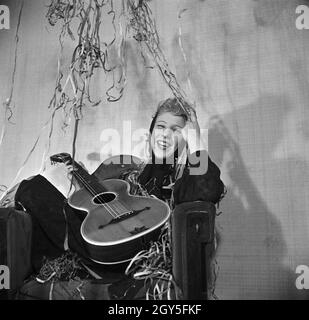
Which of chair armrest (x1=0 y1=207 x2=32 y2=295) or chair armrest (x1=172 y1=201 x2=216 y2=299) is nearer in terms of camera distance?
chair armrest (x1=172 y1=201 x2=216 y2=299)

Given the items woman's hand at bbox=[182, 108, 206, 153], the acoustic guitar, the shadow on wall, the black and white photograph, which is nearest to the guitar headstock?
the black and white photograph

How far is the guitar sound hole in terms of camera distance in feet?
6.67

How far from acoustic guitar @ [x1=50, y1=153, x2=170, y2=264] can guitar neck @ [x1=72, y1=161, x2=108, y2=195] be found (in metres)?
0.01

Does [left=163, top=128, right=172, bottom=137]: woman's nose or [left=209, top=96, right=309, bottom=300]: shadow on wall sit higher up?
[left=163, top=128, right=172, bottom=137]: woman's nose

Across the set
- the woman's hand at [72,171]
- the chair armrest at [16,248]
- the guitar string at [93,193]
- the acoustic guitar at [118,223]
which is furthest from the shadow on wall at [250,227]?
the chair armrest at [16,248]

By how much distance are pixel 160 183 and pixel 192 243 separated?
38cm

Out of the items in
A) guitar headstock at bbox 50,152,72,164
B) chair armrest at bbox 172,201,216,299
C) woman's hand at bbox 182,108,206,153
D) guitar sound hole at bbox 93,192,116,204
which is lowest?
chair armrest at bbox 172,201,216,299

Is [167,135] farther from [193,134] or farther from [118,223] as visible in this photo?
[118,223]

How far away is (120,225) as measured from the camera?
1970mm

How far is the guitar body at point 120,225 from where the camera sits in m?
1.96

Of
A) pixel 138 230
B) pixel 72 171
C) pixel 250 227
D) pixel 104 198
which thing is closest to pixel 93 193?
pixel 104 198

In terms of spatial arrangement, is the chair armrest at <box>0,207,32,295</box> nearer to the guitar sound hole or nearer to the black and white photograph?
the black and white photograph

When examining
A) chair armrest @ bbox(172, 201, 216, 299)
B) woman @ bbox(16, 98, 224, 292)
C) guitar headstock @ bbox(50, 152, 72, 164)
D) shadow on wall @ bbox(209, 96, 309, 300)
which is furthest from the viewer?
guitar headstock @ bbox(50, 152, 72, 164)

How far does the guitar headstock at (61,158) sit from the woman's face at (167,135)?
0.42 metres
